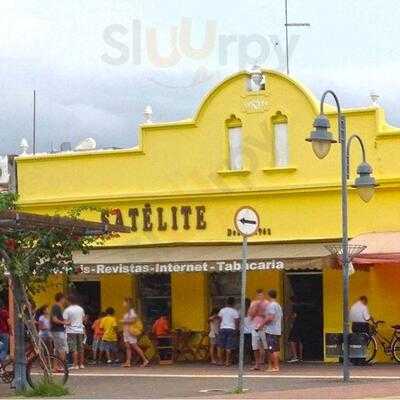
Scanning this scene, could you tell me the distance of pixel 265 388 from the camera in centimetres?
2275

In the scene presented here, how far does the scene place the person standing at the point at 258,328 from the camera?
90.5ft

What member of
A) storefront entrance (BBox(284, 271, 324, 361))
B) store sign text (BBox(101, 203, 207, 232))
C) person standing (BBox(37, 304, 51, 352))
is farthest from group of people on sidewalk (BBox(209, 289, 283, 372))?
person standing (BBox(37, 304, 51, 352))

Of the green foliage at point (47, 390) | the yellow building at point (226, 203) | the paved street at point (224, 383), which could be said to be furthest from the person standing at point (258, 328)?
the green foliage at point (47, 390)

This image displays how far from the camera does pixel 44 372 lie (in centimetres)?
2203

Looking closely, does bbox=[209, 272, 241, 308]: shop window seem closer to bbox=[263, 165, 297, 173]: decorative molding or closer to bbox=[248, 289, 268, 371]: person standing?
bbox=[263, 165, 297, 173]: decorative molding

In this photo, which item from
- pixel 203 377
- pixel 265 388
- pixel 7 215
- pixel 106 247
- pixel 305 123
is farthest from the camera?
pixel 106 247

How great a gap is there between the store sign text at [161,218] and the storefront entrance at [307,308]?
111 inches

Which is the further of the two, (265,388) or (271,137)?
(271,137)

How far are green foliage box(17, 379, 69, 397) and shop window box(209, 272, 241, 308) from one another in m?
10.4

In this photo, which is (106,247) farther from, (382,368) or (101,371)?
(382,368)

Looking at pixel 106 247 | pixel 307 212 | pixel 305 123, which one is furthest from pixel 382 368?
pixel 106 247

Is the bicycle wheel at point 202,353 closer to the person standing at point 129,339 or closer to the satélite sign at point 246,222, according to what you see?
the person standing at point 129,339

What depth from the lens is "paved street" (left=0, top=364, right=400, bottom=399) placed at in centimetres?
2142

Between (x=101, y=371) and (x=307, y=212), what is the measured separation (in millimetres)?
6352
